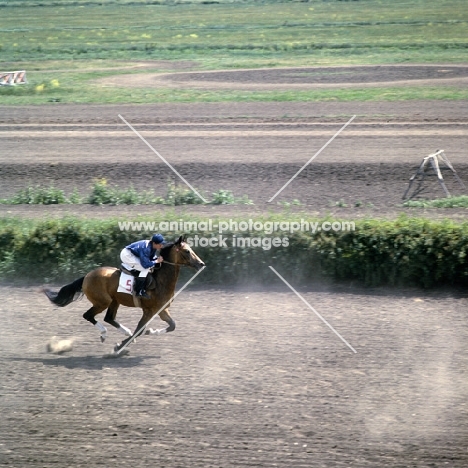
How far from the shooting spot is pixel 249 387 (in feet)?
28.1

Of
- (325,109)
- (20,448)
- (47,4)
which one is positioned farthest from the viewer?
(47,4)

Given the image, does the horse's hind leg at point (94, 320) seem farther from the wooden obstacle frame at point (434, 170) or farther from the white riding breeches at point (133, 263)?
the wooden obstacle frame at point (434, 170)

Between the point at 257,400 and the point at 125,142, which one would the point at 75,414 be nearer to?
the point at 257,400

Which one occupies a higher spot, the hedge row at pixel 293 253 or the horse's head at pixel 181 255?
the horse's head at pixel 181 255

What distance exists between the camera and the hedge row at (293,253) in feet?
38.9

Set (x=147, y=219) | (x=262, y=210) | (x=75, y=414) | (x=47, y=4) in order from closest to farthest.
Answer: (x=75, y=414), (x=147, y=219), (x=262, y=210), (x=47, y=4)

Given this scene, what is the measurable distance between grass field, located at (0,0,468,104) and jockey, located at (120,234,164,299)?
17.4m

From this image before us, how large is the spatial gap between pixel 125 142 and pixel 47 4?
128ft

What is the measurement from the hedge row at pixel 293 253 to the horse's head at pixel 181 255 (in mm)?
3025

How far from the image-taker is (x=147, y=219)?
13.2 meters

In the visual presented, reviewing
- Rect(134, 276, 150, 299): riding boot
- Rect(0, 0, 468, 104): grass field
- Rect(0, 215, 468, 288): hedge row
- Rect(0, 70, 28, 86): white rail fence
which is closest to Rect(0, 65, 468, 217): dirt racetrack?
Rect(0, 215, 468, 288): hedge row

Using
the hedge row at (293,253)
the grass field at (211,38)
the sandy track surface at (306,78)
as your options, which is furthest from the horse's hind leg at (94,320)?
the sandy track surface at (306,78)

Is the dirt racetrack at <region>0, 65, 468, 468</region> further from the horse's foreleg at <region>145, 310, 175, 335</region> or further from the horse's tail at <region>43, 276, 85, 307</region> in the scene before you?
the horse's tail at <region>43, 276, 85, 307</region>

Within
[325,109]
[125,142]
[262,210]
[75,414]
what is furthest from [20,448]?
[325,109]
